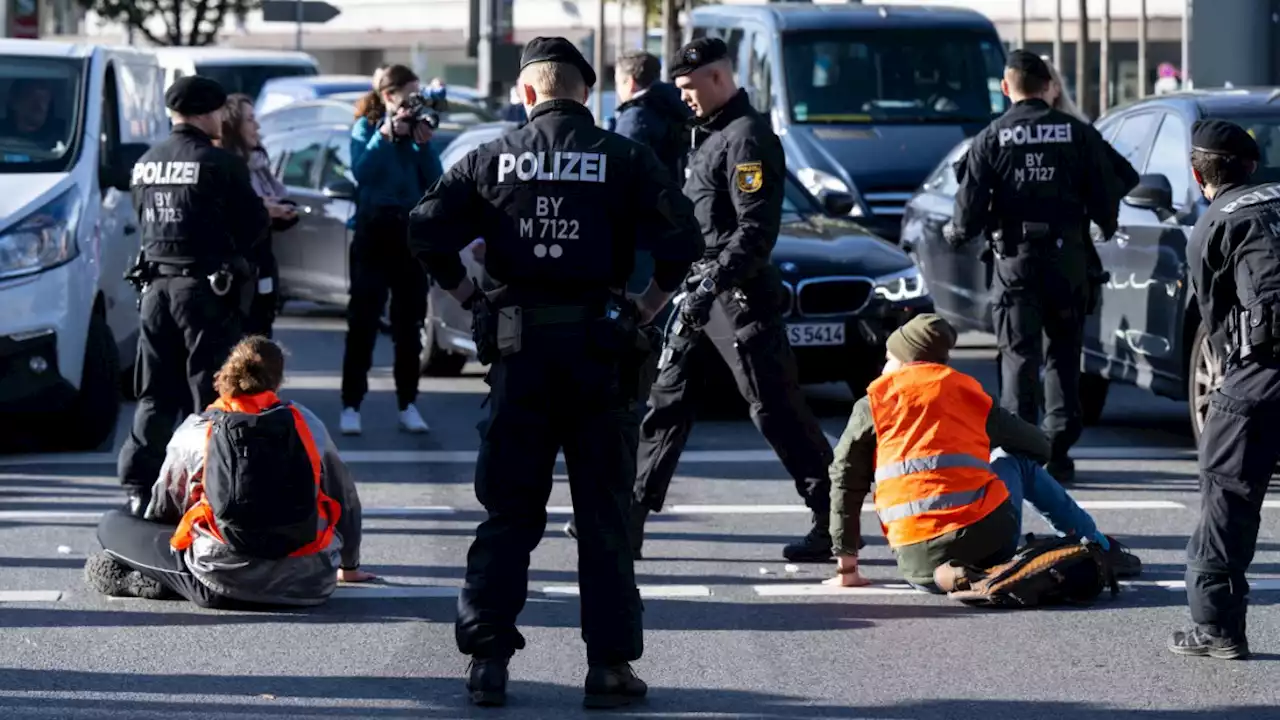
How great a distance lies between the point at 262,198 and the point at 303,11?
21.4 meters

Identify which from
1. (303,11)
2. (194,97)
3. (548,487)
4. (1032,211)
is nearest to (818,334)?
(1032,211)

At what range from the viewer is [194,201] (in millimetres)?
9336

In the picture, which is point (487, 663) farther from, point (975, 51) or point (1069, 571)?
point (975, 51)

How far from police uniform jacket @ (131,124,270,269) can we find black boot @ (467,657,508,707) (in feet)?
10.9

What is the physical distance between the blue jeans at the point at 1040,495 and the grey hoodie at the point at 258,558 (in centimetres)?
193

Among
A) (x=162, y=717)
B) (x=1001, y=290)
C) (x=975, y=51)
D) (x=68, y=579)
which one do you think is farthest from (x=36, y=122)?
(x=975, y=51)

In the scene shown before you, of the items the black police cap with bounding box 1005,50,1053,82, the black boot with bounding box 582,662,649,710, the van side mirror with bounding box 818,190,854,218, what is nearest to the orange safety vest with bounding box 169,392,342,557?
the black boot with bounding box 582,662,649,710

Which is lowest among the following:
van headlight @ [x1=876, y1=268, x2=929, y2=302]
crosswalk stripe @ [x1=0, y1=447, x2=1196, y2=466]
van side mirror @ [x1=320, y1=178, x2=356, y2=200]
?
crosswalk stripe @ [x1=0, y1=447, x2=1196, y2=466]

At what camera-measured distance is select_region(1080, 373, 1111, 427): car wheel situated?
12.8 metres

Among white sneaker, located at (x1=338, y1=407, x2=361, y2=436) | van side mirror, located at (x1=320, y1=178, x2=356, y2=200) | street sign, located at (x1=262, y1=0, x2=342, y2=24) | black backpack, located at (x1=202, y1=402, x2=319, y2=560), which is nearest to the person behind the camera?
black backpack, located at (x1=202, y1=402, x2=319, y2=560)

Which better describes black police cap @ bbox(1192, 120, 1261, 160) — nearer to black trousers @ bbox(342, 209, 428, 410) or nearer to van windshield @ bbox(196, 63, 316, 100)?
black trousers @ bbox(342, 209, 428, 410)

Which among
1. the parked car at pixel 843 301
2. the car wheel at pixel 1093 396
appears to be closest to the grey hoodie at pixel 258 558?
the parked car at pixel 843 301

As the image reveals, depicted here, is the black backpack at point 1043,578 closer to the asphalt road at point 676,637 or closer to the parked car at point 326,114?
the asphalt road at point 676,637

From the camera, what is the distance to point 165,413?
9.39 meters
